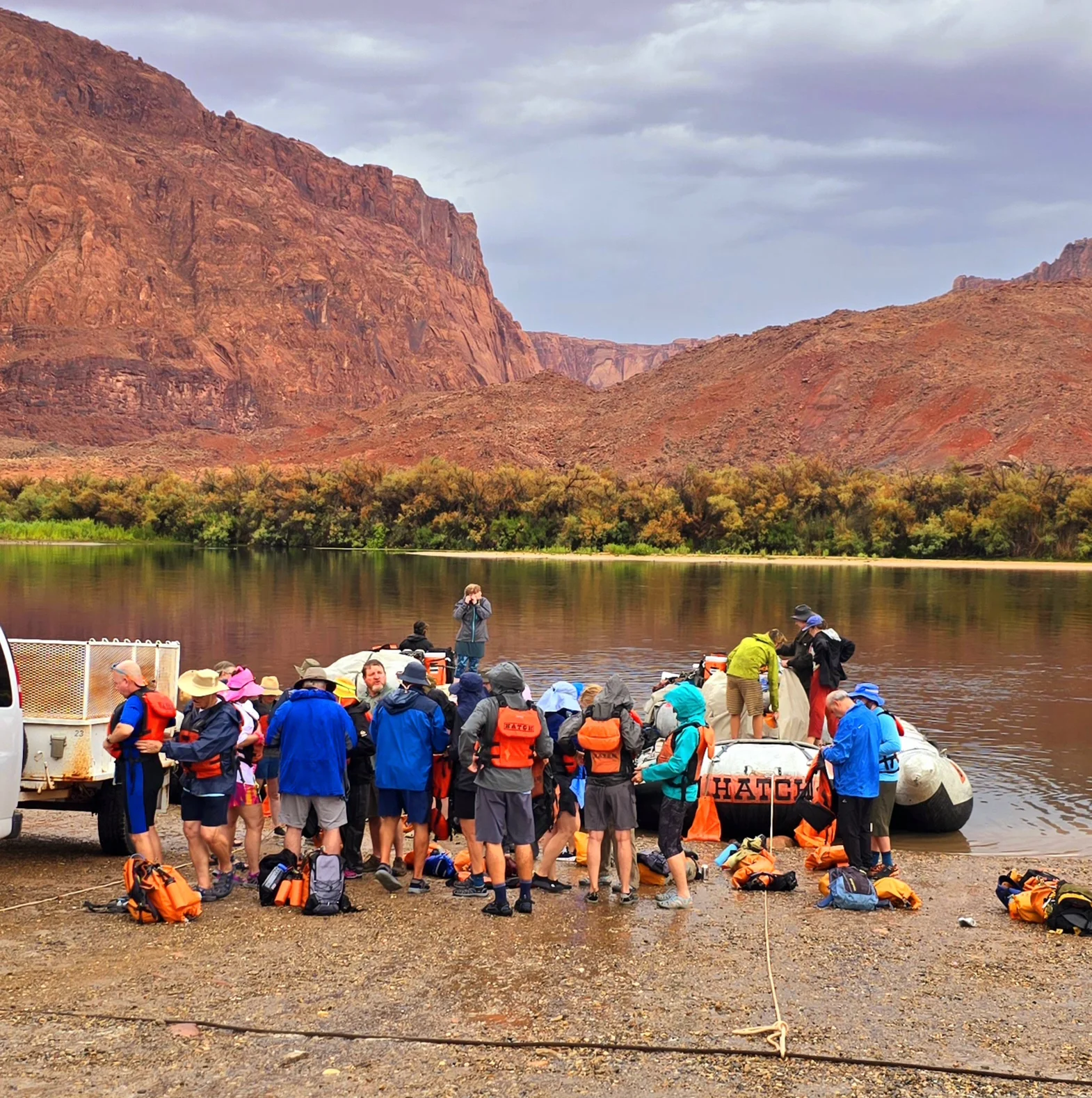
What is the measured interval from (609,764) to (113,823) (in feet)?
14.5

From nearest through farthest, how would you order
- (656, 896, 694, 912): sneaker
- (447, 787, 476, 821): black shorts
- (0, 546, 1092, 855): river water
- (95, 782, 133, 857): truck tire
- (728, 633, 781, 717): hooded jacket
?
(656, 896, 694, 912): sneaker < (447, 787, 476, 821): black shorts < (95, 782, 133, 857): truck tire < (728, 633, 781, 717): hooded jacket < (0, 546, 1092, 855): river water

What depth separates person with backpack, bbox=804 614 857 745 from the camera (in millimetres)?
16547

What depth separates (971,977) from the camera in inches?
332

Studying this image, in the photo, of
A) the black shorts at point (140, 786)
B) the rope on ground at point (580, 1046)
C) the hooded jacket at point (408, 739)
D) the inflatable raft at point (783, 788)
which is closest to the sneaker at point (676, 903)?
the hooded jacket at point (408, 739)

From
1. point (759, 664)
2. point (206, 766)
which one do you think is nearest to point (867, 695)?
point (206, 766)

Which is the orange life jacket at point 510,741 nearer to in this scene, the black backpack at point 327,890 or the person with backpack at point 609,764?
the person with backpack at point 609,764

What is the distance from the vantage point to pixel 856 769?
10.8 m

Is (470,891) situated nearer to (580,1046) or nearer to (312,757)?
(312,757)

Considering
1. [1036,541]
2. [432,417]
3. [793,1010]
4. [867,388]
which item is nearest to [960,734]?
[793,1010]

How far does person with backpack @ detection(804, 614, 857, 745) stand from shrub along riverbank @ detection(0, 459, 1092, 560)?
219 feet

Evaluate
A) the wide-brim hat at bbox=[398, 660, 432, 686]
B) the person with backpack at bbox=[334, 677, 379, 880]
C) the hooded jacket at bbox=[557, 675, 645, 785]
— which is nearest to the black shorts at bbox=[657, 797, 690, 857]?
the hooded jacket at bbox=[557, 675, 645, 785]

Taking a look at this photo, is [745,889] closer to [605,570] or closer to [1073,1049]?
[1073,1049]

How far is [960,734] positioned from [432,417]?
5223 inches

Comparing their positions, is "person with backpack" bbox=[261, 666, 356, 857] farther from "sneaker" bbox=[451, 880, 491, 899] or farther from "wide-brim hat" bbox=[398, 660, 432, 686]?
"sneaker" bbox=[451, 880, 491, 899]
